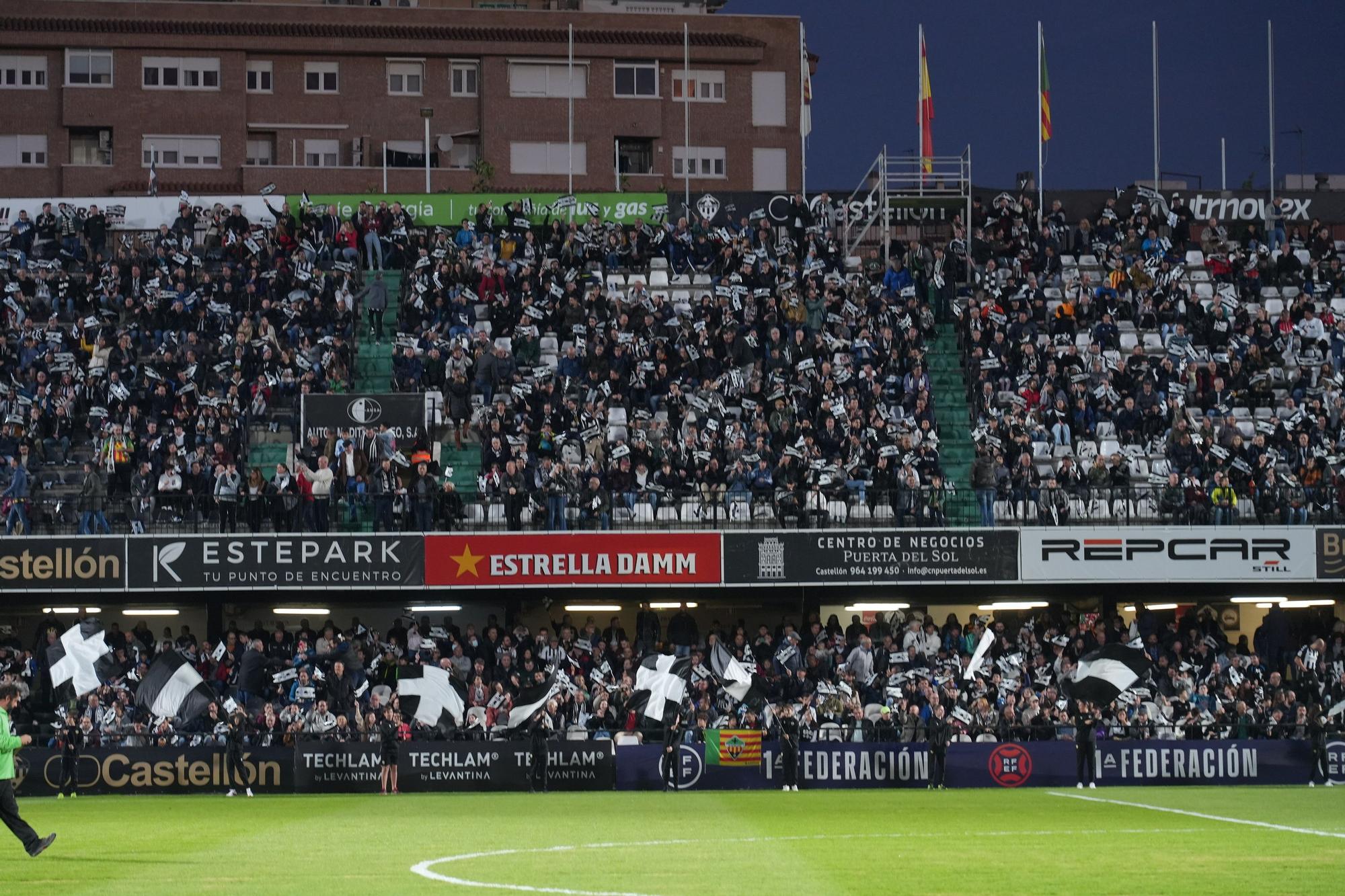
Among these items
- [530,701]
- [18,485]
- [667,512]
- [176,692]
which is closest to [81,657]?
[176,692]

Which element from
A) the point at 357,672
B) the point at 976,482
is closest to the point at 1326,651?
the point at 976,482

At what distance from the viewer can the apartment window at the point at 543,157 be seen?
70.8 m

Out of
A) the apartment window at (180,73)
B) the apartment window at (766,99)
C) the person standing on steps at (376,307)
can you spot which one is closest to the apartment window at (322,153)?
the apartment window at (180,73)

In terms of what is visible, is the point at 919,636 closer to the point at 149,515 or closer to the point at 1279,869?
the point at 149,515

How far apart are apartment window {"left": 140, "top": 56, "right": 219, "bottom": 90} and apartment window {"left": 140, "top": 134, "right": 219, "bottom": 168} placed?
79.4 inches

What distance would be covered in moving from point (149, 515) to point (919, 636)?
16140mm

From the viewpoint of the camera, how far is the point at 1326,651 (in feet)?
121

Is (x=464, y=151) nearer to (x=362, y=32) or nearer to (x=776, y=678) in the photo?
(x=362, y=32)

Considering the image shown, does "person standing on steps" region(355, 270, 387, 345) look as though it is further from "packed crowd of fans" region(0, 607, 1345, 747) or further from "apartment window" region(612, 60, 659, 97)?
"apartment window" region(612, 60, 659, 97)

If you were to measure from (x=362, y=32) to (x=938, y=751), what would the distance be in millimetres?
46995

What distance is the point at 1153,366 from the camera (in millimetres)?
41125

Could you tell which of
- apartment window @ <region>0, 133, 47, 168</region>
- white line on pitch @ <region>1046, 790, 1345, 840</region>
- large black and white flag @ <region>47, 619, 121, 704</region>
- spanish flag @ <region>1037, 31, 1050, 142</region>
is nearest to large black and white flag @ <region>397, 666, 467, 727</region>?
large black and white flag @ <region>47, 619, 121, 704</region>

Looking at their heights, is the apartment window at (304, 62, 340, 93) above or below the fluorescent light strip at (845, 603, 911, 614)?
above

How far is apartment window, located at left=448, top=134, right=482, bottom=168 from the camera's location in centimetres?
7138
